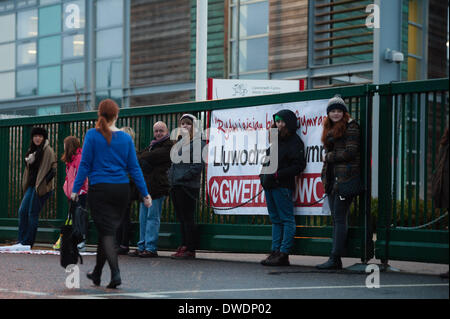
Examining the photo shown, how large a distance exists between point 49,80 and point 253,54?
27.4ft

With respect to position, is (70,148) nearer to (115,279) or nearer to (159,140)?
(159,140)

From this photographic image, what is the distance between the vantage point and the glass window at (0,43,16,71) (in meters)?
29.6

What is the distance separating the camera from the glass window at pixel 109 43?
2620 centimetres

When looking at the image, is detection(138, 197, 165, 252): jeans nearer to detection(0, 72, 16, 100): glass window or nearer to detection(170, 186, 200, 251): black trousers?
detection(170, 186, 200, 251): black trousers

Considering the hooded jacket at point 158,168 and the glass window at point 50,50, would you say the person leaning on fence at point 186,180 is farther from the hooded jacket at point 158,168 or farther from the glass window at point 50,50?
the glass window at point 50,50

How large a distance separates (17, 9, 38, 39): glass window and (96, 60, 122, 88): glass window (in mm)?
3575

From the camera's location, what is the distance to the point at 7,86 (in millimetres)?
29578

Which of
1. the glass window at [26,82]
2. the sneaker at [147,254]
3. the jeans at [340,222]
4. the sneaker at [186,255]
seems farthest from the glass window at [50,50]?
the jeans at [340,222]

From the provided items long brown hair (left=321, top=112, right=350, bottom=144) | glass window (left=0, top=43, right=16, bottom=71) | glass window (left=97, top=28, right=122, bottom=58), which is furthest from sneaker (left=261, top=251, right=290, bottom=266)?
glass window (left=0, top=43, right=16, bottom=71)

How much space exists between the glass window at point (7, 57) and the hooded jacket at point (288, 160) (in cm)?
2087

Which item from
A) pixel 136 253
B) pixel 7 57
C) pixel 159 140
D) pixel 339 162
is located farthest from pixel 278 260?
pixel 7 57

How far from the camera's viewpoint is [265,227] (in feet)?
36.3
